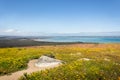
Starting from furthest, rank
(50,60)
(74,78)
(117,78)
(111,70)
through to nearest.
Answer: (50,60) → (111,70) → (117,78) → (74,78)

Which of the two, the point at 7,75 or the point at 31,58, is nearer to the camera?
the point at 7,75

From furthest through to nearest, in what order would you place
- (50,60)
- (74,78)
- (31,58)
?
(31,58) → (50,60) → (74,78)

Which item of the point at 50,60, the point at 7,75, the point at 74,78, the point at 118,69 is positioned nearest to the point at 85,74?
the point at 74,78

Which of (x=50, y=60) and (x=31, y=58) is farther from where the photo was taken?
(x=31, y=58)

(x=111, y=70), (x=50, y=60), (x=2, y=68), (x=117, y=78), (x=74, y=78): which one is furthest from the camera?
(x=50, y=60)

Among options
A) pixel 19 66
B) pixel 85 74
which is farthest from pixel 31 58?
pixel 85 74

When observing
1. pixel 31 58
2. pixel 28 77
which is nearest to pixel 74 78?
pixel 28 77

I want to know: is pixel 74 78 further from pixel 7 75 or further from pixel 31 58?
pixel 31 58

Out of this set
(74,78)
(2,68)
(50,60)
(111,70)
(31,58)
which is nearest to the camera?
(74,78)

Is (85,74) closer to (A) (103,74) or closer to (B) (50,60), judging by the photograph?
(A) (103,74)
